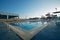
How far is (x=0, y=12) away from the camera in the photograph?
2266 inches

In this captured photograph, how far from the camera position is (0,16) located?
5956 centimetres

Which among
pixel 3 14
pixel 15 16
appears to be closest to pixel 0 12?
pixel 3 14

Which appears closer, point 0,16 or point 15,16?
point 0,16

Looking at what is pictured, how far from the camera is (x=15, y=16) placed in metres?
76.6

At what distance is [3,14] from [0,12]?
9.34 ft

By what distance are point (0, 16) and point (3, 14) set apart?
221 centimetres

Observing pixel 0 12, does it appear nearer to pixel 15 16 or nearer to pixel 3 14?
pixel 3 14

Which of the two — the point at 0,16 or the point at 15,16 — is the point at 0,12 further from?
the point at 15,16

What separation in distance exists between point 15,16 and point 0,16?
1836 centimetres

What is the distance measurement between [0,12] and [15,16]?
2010cm

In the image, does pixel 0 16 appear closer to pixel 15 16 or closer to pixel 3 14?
pixel 3 14

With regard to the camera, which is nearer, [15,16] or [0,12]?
[0,12]

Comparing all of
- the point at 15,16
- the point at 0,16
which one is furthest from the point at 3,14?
the point at 15,16
